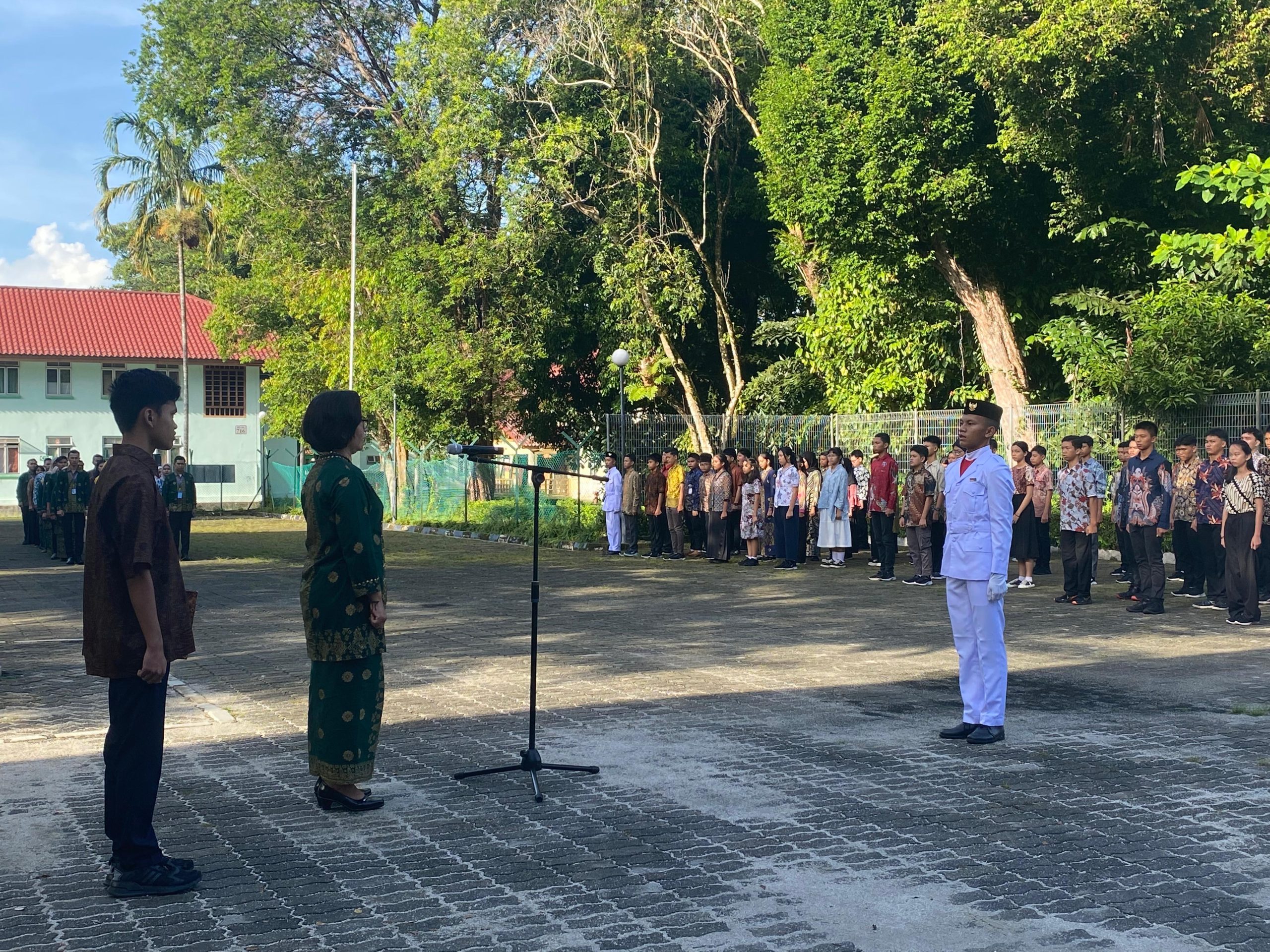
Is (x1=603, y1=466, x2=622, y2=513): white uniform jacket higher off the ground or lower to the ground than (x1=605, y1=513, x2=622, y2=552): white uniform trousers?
higher

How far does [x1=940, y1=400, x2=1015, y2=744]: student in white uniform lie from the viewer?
783 centimetres

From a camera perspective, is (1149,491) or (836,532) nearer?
(1149,491)

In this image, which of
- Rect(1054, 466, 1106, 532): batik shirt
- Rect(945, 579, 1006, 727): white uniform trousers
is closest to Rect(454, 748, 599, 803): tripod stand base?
Rect(945, 579, 1006, 727): white uniform trousers

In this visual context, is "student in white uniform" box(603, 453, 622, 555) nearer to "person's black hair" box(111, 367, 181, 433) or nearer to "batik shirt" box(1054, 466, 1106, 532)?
"batik shirt" box(1054, 466, 1106, 532)

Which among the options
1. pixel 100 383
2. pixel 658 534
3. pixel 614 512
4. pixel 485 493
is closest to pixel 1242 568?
pixel 658 534

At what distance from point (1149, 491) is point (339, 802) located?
11160 mm

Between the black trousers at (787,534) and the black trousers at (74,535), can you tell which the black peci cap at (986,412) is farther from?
the black trousers at (74,535)

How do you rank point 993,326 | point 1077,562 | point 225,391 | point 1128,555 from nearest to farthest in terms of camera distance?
1. point 1077,562
2. point 1128,555
3. point 993,326
4. point 225,391

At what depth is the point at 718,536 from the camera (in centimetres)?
2253

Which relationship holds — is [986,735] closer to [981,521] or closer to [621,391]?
[981,521]

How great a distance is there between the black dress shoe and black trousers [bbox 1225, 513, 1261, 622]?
674 centimetres

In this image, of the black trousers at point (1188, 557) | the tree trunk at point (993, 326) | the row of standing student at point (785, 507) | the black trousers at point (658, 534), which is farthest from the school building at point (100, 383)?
the black trousers at point (1188, 557)

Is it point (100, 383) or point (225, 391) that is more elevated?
Result: point (100, 383)

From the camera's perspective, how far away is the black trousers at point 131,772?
5102 millimetres
